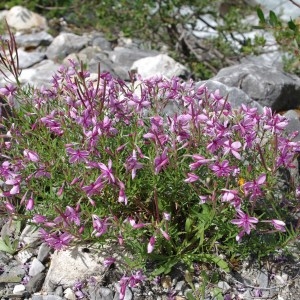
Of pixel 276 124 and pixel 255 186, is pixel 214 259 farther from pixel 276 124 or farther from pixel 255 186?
pixel 276 124

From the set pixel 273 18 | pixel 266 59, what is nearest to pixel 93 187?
pixel 273 18

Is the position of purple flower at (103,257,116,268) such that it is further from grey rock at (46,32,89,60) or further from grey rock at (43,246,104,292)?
grey rock at (46,32,89,60)

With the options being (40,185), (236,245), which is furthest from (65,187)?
(236,245)

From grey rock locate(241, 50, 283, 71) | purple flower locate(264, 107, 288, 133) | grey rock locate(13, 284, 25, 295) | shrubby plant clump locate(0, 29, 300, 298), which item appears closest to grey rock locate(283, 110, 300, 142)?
shrubby plant clump locate(0, 29, 300, 298)

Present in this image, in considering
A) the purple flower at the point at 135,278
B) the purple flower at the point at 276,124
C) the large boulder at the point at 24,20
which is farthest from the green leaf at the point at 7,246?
the large boulder at the point at 24,20

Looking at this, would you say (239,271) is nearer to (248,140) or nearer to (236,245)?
(236,245)
